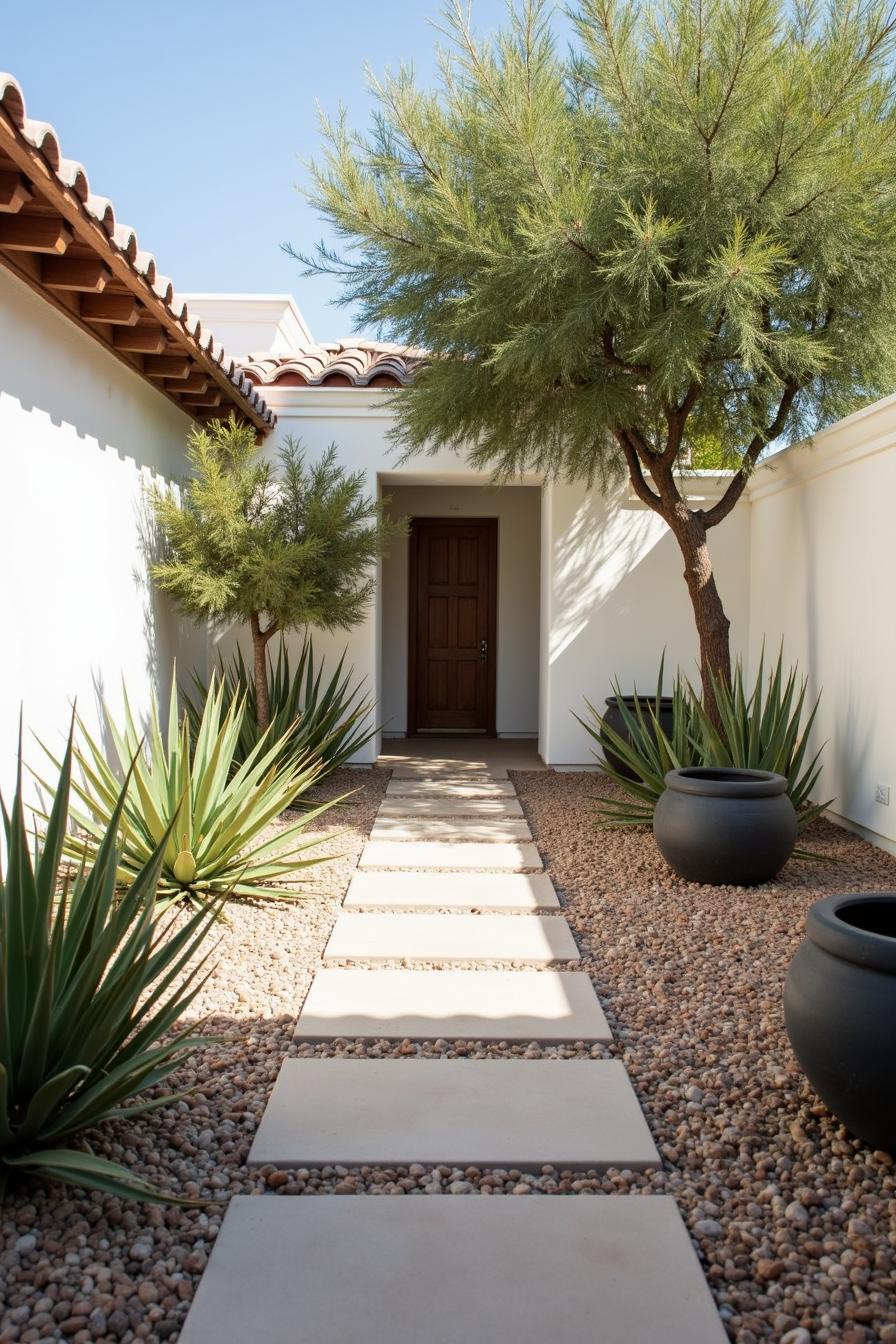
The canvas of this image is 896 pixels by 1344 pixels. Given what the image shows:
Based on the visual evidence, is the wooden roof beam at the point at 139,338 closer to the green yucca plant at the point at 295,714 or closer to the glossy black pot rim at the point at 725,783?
the green yucca plant at the point at 295,714

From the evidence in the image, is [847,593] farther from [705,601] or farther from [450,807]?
[450,807]

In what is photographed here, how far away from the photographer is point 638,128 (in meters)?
5.75

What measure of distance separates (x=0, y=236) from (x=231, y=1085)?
11.4ft

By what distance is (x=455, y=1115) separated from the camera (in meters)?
2.86

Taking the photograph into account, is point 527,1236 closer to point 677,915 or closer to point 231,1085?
point 231,1085

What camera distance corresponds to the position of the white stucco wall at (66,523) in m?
4.77

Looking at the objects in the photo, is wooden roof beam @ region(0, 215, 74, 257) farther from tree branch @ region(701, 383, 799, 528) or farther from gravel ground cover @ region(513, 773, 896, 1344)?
tree branch @ region(701, 383, 799, 528)

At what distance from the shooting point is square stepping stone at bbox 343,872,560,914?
5.01 m

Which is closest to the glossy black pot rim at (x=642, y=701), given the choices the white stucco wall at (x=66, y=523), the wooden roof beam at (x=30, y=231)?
the white stucco wall at (x=66, y=523)

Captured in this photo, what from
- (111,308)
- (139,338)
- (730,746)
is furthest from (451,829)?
(111,308)

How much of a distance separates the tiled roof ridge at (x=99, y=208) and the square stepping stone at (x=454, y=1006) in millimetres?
3188

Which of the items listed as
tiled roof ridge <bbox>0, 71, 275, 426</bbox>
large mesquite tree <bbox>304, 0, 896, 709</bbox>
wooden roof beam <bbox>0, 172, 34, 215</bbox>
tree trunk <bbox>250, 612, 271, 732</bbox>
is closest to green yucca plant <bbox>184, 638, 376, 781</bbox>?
tree trunk <bbox>250, 612, 271, 732</bbox>

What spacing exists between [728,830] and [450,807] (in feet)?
8.93

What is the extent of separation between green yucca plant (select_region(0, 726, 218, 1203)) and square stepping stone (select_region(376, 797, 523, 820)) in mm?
4502
